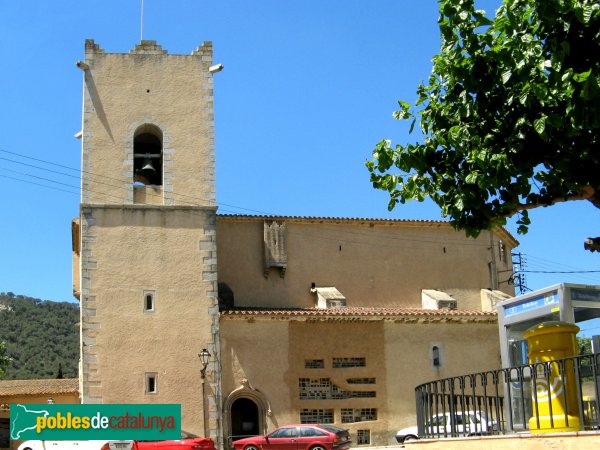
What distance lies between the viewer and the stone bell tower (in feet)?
92.5

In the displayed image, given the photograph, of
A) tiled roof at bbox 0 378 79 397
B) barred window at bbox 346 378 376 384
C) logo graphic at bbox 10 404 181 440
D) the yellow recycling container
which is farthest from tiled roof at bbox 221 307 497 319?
the yellow recycling container

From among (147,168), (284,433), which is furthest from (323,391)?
(147,168)

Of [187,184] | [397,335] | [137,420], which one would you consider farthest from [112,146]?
[397,335]

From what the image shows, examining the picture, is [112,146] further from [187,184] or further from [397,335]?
[397,335]

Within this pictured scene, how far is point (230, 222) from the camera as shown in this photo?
108 ft

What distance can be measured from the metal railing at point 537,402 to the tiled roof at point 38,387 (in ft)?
79.9

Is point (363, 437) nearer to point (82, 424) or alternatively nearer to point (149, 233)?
point (149, 233)

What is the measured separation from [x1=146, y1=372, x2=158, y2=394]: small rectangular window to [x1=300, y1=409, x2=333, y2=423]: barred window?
486 centimetres

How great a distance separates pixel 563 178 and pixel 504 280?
83.5 feet

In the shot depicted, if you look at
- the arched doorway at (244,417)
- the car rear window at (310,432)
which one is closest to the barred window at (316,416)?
the arched doorway at (244,417)

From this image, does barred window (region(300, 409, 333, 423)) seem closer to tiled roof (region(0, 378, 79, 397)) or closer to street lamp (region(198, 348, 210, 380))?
street lamp (region(198, 348, 210, 380))

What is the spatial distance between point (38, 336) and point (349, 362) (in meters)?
67.1

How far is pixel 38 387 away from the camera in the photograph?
3606 centimetres

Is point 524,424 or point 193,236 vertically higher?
point 193,236
